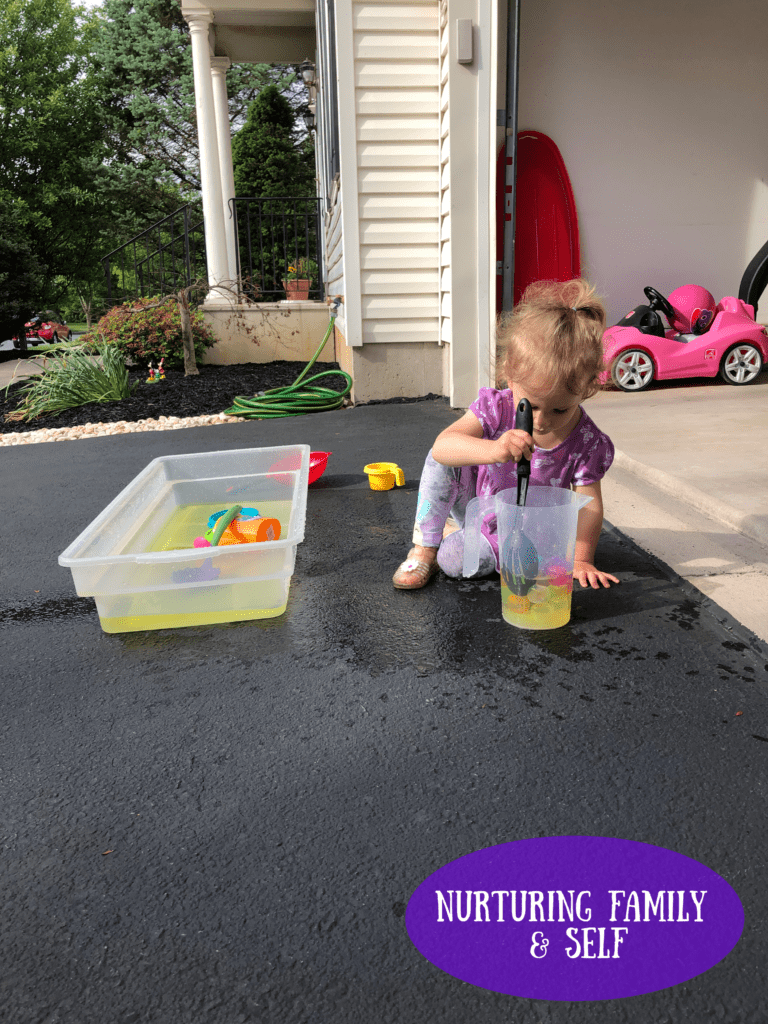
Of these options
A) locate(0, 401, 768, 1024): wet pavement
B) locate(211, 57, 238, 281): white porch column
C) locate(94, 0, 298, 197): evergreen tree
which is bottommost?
locate(0, 401, 768, 1024): wet pavement

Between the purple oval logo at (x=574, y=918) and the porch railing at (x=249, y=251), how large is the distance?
7.90 meters

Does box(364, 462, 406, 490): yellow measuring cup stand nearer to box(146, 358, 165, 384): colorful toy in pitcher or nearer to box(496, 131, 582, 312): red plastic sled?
box(496, 131, 582, 312): red plastic sled

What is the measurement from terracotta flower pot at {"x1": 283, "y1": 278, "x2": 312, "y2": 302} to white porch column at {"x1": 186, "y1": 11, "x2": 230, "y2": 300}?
1031mm

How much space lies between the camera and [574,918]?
40.9 inches

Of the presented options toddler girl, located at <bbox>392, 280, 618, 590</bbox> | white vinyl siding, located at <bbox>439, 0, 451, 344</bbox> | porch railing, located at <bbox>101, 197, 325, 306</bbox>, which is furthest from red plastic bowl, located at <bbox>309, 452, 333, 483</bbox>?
porch railing, located at <bbox>101, 197, 325, 306</bbox>

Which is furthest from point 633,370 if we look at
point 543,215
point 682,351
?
point 543,215

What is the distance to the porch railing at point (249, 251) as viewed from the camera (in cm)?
935

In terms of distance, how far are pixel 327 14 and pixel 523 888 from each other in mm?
6979

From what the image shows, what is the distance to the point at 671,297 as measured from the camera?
600 cm

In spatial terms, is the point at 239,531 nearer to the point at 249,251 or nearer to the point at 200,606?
the point at 200,606

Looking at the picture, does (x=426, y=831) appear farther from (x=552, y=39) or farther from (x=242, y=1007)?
(x=552, y=39)

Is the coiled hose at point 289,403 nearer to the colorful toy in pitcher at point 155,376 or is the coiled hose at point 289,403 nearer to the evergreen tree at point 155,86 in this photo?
the colorful toy in pitcher at point 155,376

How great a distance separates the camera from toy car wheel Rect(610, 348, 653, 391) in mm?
5297

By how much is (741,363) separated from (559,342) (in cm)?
425
